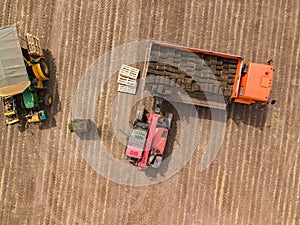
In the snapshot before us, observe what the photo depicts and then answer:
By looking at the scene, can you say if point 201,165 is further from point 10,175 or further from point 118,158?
point 10,175

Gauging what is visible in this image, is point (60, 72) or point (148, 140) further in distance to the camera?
point (60, 72)

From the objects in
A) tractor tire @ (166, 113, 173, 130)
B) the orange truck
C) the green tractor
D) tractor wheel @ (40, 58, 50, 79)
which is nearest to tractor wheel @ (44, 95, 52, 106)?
the green tractor

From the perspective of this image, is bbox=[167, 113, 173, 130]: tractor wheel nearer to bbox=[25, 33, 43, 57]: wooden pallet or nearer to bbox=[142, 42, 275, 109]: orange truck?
bbox=[142, 42, 275, 109]: orange truck

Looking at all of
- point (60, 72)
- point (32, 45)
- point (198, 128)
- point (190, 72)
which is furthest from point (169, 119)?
point (32, 45)

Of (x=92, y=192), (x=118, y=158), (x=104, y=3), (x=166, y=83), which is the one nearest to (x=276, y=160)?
(x=166, y=83)

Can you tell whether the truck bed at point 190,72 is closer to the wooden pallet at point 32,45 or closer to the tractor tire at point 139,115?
the tractor tire at point 139,115

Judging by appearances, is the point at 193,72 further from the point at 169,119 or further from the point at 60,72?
the point at 60,72

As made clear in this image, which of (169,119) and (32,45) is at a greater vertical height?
(32,45)
